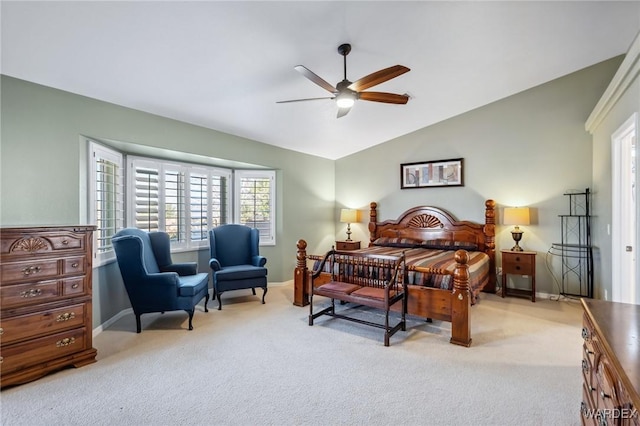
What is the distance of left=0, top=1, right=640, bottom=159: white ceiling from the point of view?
2312mm

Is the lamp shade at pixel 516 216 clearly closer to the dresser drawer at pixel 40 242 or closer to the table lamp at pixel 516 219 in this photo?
the table lamp at pixel 516 219

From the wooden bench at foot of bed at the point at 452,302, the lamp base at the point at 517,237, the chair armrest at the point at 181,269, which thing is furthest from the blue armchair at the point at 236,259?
the lamp base at the point at 517,237

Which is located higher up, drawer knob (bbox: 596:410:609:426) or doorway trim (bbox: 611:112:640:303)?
doorway trim (bbox: 611:112:640:303)

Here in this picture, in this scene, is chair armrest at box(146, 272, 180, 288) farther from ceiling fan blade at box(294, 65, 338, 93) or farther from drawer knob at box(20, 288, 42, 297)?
ceiling fan blade at box(294, 65, 338, 93)

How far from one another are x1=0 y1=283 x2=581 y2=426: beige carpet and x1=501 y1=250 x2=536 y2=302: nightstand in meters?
0.95

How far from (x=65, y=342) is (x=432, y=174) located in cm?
550

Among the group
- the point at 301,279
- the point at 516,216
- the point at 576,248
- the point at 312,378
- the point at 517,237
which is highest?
the point at 516,216

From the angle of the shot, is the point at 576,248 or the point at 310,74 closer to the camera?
the point at 310,74

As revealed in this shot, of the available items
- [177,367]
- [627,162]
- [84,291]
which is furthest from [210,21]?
[627,162]

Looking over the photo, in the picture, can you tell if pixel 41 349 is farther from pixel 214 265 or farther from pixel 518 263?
pixel 518 263

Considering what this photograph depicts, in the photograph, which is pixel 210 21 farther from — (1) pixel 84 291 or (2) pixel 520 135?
(2) pixel 520 135

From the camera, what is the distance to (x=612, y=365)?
1.12m

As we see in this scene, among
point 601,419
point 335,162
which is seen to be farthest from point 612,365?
point 335,162

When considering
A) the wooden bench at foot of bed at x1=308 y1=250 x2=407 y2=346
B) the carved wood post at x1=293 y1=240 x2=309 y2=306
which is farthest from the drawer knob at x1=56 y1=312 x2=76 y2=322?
the carved wood post at x1=293 y1=240 x2=309 y2=306
